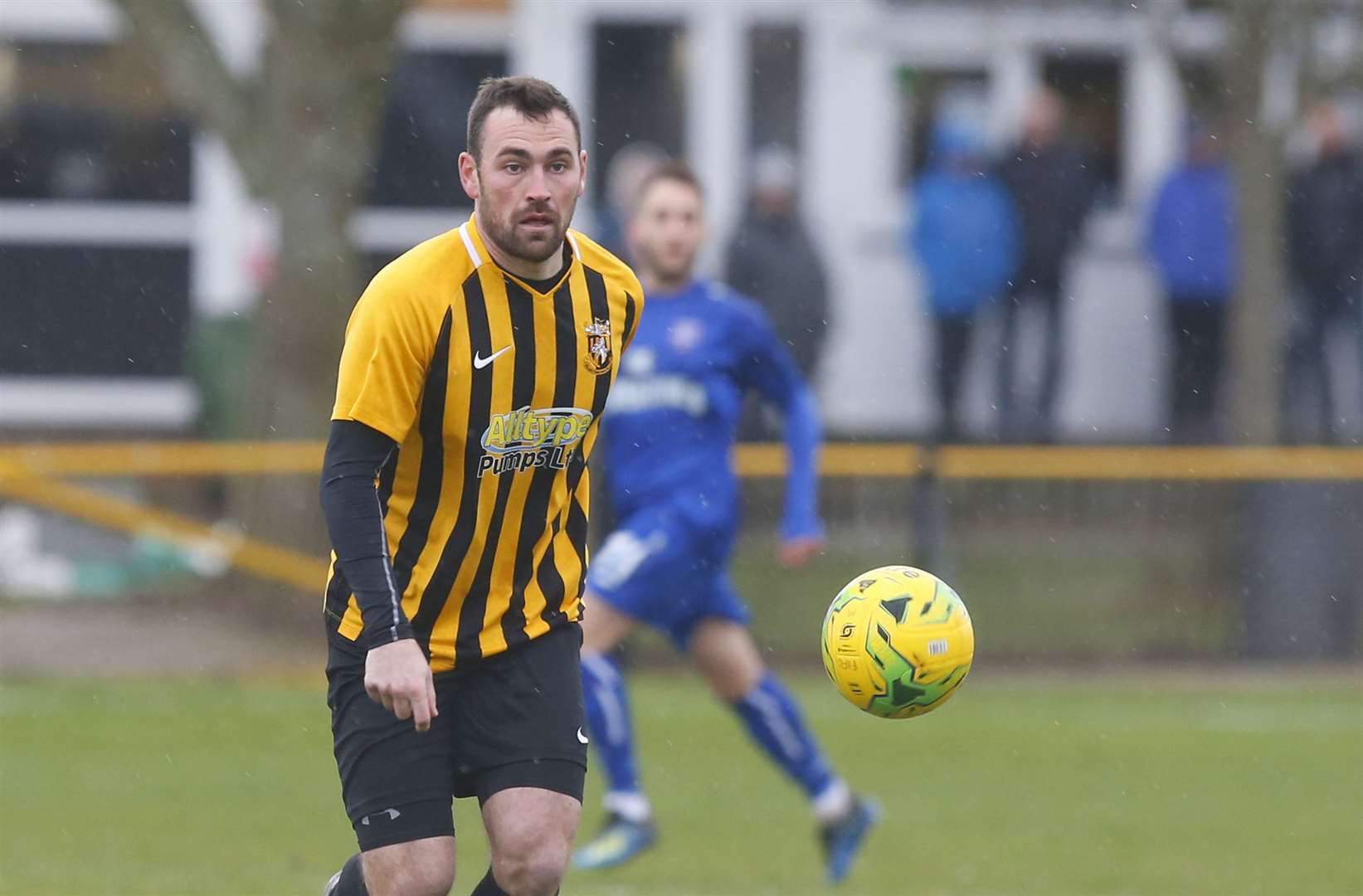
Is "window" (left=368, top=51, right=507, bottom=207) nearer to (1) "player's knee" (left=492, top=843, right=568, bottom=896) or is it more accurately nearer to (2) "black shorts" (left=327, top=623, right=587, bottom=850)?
(2) "black shorts" (left=327, top=623, right=587, bottom=850)

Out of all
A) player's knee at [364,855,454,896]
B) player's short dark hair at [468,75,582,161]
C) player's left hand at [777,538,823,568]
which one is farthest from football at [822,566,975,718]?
player's left hand at [777,538,823,568]

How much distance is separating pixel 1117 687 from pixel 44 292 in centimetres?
878

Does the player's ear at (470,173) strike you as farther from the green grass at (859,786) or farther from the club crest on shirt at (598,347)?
the green grass at (859,786)

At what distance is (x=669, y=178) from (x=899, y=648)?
297cm

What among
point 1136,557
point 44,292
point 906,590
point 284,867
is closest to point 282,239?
point 44,292

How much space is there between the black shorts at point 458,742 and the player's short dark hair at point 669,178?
126 inches

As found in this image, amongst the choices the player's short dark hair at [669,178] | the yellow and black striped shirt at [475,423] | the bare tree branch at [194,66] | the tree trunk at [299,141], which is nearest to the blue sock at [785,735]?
the player's short dark hair at [669,178]

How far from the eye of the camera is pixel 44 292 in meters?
17.5

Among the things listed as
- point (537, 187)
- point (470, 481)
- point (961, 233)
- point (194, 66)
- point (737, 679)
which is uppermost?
point (194, 66)

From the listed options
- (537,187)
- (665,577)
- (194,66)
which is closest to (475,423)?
(537,187)

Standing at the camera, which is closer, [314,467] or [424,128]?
[314,467]

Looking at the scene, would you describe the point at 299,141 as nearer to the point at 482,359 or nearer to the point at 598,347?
the point at 598,347

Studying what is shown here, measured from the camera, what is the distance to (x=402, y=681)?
4758 mm

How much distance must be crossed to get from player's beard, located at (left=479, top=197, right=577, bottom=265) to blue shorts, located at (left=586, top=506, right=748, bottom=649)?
328cm
